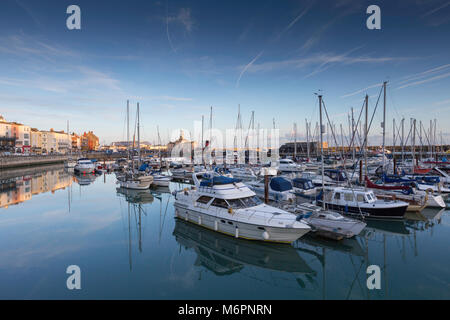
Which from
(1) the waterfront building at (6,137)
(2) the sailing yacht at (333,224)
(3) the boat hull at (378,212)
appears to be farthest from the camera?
(1) the waterfront building at (6,137)

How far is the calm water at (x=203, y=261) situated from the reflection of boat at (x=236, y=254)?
6cm

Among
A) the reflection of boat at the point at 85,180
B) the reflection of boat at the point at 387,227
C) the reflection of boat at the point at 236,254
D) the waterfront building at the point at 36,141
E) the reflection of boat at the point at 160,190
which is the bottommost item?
the reflection of boat at the point at 236,254

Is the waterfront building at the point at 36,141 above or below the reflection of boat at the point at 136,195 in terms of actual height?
above

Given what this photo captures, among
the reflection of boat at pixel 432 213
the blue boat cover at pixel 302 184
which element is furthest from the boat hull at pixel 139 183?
the reflection of boat at pixel 432 213

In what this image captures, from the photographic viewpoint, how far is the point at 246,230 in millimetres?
14383

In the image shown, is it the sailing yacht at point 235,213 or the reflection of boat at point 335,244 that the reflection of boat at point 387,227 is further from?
the sailing yacht at point 235,213

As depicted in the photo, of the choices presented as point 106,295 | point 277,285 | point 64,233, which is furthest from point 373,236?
point 64,233

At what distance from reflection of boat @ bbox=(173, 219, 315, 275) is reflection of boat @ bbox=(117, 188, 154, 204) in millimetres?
13115

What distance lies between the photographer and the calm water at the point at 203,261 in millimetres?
9891

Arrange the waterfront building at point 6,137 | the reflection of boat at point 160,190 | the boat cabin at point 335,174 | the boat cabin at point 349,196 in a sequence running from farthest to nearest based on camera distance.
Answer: the waterfront building at point 6,137
the reflection of boat at point 160,190
the boat cabin at point 335,174
the boat cabin at point 349,196

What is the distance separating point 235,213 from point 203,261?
351 centimetres

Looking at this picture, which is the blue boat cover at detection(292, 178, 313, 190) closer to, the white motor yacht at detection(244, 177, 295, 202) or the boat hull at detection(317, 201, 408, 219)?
the white motor yacht at detection(244, 177, 295, 202)

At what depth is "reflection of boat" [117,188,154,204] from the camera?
27.9m

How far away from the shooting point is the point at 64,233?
55.3 feet
